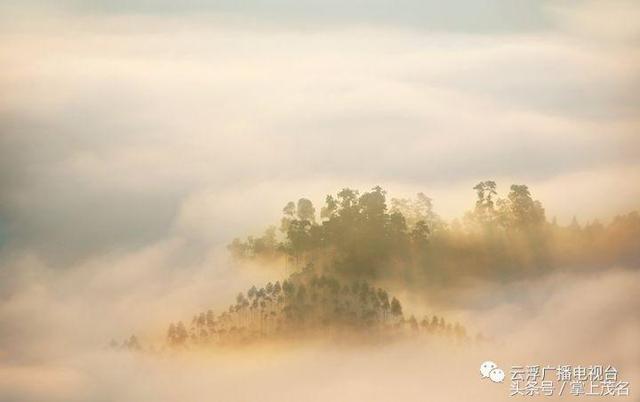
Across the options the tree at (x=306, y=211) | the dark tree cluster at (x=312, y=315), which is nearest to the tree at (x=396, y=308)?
the dark tree cluster at (x=312, y=315)

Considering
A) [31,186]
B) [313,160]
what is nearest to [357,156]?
[313,160]

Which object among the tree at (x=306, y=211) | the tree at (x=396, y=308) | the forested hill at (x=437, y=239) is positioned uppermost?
the tree at (x=306, y=211)

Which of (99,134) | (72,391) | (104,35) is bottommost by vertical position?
(72,391)

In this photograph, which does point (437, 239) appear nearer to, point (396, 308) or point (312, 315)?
point (396, 308)

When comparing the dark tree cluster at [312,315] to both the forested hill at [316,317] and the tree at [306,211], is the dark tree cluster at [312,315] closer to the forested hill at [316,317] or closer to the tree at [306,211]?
the forested hill at [316,317]

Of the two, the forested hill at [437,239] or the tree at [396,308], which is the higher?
the forested hill at [437,239]

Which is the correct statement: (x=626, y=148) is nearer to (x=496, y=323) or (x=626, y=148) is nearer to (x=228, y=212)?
(x=496, y=323)

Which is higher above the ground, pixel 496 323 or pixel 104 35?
pixel 104 35

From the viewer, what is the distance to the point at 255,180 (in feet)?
15.0

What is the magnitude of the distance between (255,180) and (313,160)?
24 centimetres

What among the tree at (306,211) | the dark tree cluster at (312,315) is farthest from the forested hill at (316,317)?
the tree at (306,211)

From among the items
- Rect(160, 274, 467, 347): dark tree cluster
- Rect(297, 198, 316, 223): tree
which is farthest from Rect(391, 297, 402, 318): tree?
Rect(297, 198, 316, 223): tree

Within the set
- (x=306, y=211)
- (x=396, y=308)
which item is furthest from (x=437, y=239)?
(x=306, y=211)

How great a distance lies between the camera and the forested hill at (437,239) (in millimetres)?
4555
